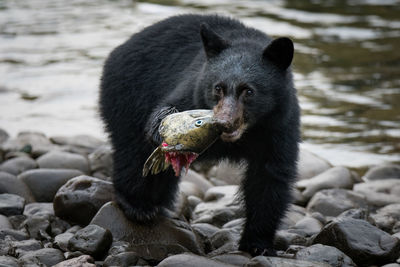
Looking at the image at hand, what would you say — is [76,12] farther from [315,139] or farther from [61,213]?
[61,213]

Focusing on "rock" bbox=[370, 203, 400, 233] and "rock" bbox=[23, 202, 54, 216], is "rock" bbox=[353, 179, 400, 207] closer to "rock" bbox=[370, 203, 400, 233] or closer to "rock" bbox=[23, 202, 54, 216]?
"rock" bbox=[370, 203, 400, 233]

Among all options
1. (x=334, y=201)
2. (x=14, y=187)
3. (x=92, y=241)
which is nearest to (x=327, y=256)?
(x=92, y=241)

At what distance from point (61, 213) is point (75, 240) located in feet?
2.88

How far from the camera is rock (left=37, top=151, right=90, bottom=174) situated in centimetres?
783

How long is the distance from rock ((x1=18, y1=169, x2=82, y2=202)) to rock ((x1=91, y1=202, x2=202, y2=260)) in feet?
4.18

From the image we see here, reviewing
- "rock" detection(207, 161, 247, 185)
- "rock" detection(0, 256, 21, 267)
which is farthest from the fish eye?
"rock" detection(207, 161, 247, 185)

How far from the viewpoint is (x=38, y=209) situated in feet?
21.6

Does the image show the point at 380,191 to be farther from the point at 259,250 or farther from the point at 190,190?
the point at 259,250

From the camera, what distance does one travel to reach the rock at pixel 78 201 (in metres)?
6.14

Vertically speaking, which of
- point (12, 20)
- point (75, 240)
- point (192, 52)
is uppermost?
point (192, 52)

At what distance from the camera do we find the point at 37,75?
12.6 m

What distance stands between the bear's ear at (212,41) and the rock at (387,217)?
7.46 feet

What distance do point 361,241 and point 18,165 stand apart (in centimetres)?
395

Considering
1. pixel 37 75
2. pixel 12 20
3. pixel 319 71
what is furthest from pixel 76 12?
pixel 319 71
